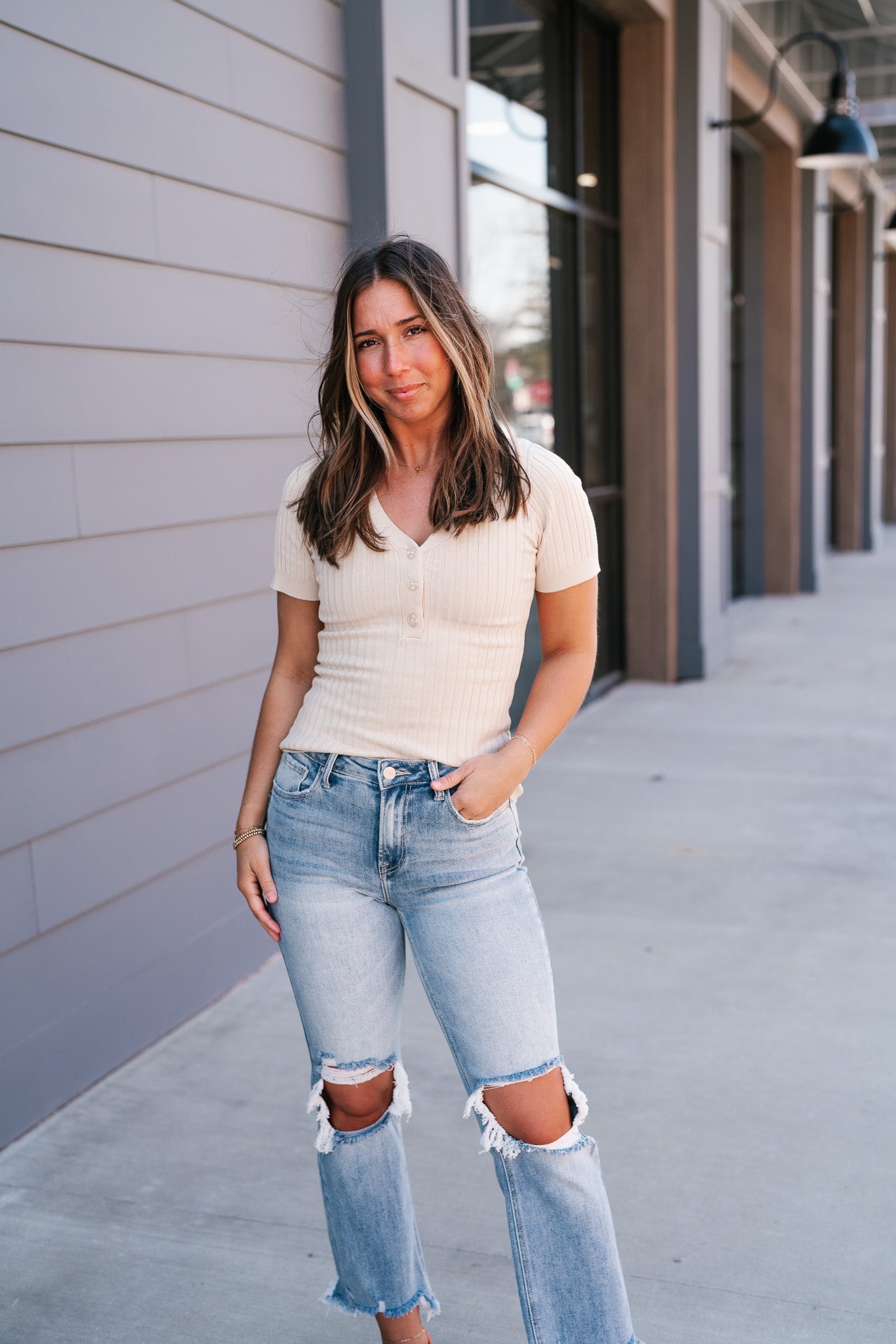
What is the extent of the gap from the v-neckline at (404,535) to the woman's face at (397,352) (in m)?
0.13

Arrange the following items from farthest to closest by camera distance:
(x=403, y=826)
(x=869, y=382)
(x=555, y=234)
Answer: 1. (x=869, y=382)
2. (x=555, y=234)
3. (x=403, y=826)

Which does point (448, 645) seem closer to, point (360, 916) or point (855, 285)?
point (360, 916)

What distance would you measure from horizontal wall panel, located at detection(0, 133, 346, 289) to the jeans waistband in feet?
5.16

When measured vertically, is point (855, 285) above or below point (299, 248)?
above

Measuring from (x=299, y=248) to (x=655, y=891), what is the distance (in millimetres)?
2289

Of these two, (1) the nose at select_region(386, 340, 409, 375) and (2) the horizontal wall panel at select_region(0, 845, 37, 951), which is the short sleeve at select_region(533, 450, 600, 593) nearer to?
(1) the nose at select_region(386, 340, 409, 375)

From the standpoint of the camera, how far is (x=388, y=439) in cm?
183

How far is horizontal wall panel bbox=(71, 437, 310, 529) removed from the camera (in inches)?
115

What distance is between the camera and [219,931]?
3500 millimetres

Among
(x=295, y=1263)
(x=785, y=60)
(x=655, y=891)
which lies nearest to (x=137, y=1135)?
(x=295, y=1263)

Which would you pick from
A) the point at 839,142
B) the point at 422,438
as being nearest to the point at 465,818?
the point at 422,438

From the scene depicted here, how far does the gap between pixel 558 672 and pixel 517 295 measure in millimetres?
5041

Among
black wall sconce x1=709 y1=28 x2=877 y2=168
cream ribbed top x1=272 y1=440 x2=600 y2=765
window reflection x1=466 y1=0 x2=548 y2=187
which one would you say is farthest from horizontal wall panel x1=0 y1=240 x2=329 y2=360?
black wall sconce x1=709 y1=28 x2=877 y2=168

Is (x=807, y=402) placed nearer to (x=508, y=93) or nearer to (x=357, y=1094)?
(x=508, y=93)
